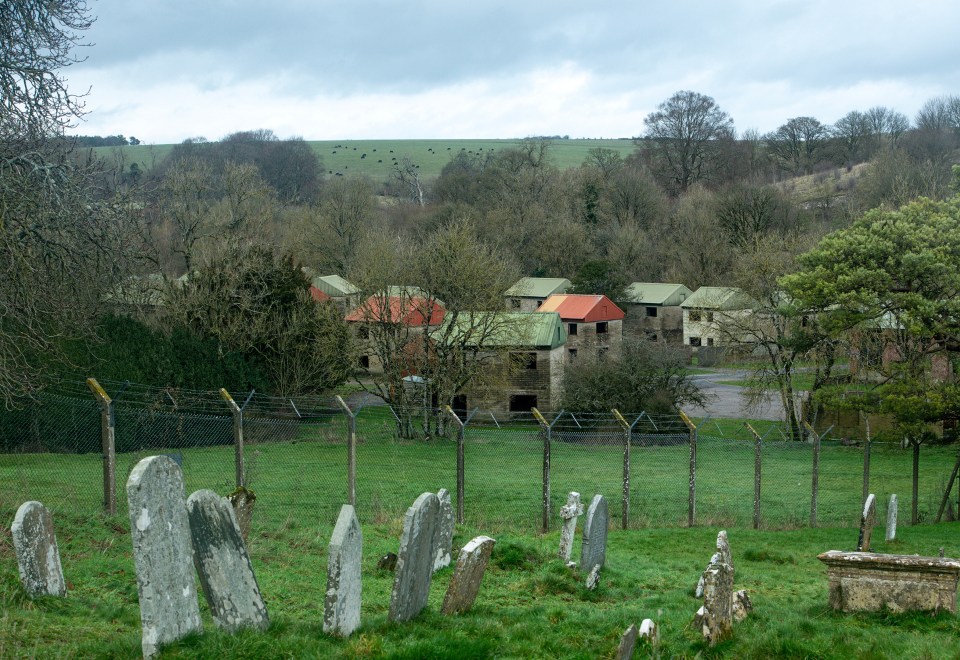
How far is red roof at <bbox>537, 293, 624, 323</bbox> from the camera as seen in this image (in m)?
65.2

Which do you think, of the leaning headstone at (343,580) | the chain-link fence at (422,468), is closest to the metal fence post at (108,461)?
the chain-link fence at (422,468)

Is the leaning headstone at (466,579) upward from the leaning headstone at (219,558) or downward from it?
downward

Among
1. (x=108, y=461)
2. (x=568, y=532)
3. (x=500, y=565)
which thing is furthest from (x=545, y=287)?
(x=500, y=565)

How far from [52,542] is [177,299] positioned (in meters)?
32.5

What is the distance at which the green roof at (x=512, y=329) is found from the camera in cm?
4278

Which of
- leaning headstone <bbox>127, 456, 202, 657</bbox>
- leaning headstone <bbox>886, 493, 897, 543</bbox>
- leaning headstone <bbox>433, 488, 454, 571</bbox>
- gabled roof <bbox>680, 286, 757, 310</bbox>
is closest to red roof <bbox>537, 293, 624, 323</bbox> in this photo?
gabled roof <bbox>680, 286, 757, 310</bbox>

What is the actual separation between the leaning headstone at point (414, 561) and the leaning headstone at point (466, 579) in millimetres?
280

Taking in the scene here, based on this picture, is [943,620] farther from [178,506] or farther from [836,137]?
[836,137]

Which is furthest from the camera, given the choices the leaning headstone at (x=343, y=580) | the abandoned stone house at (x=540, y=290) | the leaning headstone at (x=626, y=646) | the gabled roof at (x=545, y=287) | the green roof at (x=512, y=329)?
the gabled roof at (x=545, y=287)

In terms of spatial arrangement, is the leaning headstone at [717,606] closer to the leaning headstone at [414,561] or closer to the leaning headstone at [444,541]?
the leaning headstone at [414,561]

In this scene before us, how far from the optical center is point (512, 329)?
4456 cm

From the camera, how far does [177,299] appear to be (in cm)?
4084

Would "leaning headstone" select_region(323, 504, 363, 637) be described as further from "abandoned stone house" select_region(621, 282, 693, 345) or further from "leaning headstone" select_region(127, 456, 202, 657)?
"abandoned stone house" select_region(621, 282, 693, 345)

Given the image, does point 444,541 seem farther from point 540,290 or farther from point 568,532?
point 540,290
